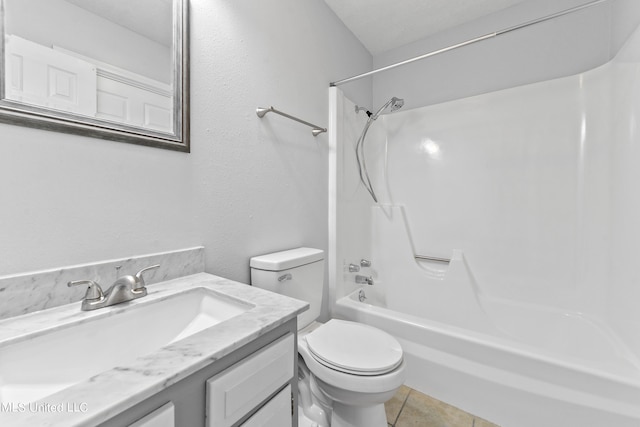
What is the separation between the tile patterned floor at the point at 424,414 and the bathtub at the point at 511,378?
4 cm

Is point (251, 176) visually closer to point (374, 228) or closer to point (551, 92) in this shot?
point (374, 228)

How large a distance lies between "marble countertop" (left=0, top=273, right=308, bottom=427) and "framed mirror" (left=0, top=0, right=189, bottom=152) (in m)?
0.49

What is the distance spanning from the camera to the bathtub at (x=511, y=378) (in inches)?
40.5

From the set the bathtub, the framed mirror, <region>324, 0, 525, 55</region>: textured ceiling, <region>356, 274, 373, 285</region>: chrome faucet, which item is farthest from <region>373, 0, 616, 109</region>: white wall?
the framed mirror

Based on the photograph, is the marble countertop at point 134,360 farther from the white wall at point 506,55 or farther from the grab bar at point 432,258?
the white wall at point 506,55

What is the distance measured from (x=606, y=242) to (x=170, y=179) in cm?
230

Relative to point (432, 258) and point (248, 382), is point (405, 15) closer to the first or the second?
point (432, 258)

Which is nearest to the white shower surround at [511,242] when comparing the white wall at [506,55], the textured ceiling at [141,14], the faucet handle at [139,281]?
the white wall at [506,55]

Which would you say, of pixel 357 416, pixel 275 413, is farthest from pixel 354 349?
pixel 275 413

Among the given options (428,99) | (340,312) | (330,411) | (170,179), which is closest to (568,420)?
(330,411)

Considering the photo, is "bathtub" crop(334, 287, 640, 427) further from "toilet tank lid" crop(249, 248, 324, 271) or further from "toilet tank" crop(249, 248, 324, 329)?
"toilet tank lid" crop(249, 248, 324, 271)

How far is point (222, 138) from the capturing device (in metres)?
1.11

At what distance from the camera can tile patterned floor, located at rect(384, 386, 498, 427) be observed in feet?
4.34

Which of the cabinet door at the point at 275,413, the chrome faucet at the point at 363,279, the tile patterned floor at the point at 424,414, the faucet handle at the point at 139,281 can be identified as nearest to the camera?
the cabinet door at the point at 275,413
